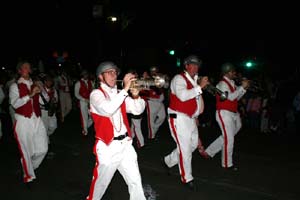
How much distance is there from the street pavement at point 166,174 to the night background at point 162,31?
21.5 feet

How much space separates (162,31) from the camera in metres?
22.2

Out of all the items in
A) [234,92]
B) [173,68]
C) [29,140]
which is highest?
[173,68]

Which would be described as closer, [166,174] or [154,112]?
[166,174]

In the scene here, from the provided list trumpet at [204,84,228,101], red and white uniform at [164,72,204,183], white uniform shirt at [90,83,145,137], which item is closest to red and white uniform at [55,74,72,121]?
trumpet at [204,84,228,101]

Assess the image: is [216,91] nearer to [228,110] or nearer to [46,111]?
[228,110]

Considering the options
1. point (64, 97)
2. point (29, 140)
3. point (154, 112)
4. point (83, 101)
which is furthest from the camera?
point (64, 97)

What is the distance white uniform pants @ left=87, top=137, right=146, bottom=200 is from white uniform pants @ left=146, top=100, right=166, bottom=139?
5779 mm

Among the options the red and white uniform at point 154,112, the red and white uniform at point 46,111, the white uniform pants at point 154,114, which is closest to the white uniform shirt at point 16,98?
the red and white uniform at point 46,111

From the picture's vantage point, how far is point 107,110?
14.9 ft

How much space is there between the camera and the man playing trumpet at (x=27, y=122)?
6291 millimetres

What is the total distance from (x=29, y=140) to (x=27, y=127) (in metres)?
0.22

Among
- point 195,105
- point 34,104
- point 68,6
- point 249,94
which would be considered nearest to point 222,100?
point 195,105

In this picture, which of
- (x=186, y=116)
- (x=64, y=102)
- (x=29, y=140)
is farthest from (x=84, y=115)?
(x=186, y=116)

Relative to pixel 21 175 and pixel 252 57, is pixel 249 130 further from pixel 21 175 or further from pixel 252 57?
pixel 21 175
